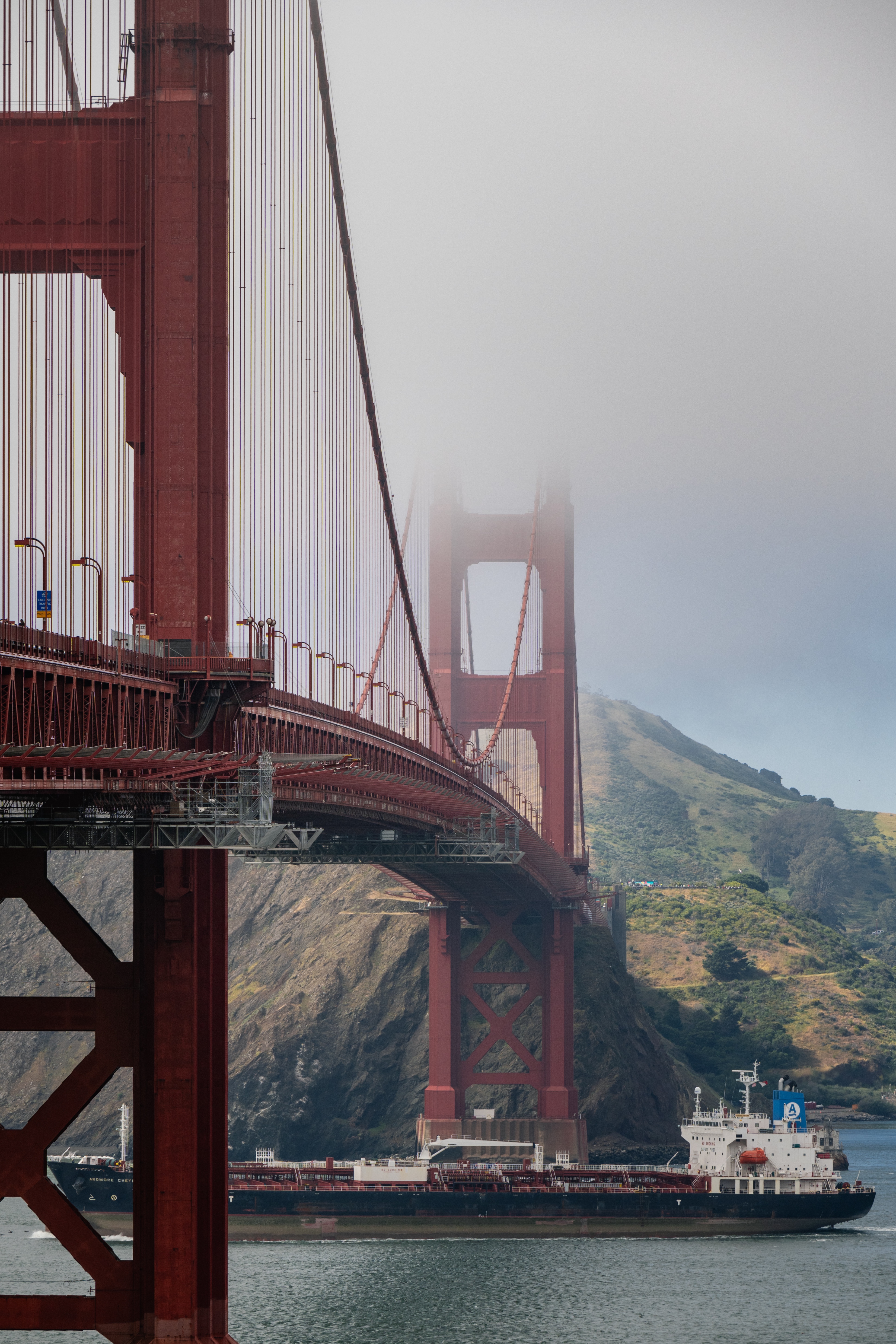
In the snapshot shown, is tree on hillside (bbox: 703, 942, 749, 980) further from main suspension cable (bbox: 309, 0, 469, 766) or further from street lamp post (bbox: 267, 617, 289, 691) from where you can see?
street lamp post (bbox: 267, 617, 289, 691)

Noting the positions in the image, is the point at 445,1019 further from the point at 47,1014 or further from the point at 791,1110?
the point at 47,1014

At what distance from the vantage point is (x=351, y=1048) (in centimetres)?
7881

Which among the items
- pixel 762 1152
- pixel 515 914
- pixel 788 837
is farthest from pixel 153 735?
pixel 788 837

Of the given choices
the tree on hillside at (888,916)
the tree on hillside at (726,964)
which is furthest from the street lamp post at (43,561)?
the tree on hillside at (888,916)

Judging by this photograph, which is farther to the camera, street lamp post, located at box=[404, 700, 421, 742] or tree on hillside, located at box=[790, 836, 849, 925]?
tree on hillside, located at box=[790, 836, 849, 925]

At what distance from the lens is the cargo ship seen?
6103cm

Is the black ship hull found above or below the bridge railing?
below

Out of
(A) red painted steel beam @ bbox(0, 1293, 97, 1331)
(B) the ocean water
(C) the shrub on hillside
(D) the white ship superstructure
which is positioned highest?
(C) the shrub on hillside

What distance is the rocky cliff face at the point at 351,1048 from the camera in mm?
76562

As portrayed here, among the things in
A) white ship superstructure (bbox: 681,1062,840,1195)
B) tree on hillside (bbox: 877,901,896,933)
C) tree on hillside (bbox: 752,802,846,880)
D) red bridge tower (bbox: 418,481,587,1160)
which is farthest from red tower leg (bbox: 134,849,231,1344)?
tree on hillside (bbox: 752,802,846,880)

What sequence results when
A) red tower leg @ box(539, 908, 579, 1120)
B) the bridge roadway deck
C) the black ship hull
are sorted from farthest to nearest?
red tower leg @ box(539, 908, 579, 1120) → the black ship hull → the bridge roadway deck

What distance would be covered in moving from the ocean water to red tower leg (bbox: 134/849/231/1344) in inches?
662

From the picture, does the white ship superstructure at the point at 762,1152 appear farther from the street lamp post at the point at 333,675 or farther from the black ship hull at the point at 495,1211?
the street lamp post at the point at 333,675

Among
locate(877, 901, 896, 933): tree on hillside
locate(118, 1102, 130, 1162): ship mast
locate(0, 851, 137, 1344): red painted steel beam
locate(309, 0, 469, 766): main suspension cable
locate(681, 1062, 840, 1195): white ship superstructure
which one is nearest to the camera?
locate(0, 851, 137, 1344): red painted steel beam
